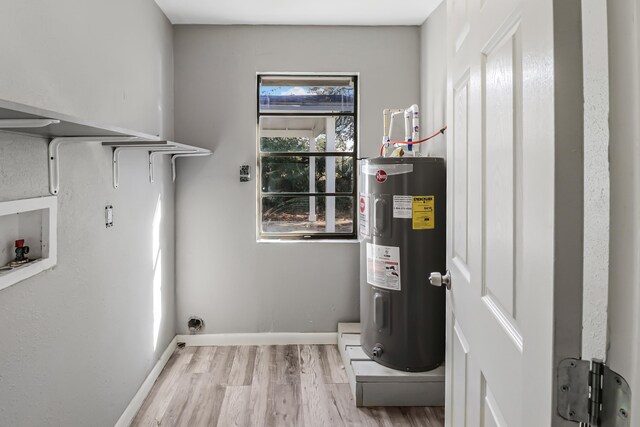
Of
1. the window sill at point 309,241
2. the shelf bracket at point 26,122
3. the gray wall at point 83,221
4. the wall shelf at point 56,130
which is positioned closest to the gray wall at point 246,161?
the window sill at point 309,241

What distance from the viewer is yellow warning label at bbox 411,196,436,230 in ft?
7.65

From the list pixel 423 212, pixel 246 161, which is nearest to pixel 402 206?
pixel 423 212

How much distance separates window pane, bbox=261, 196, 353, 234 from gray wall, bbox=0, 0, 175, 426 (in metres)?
0.92

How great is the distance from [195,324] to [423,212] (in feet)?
6.33

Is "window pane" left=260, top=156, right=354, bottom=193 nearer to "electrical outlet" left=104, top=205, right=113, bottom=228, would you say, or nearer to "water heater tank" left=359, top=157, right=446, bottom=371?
"water heater tank" left=359, top=157, right=446, bottom=371

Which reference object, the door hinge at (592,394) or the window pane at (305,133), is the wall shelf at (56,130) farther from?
the window pane at (305,133)

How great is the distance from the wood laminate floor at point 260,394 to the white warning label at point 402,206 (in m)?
1.11

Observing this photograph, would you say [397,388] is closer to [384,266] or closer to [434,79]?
[384,266]

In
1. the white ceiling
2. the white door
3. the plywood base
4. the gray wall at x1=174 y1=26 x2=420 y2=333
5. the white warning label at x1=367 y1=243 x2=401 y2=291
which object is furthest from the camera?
the gray wall at x1=174 y1=26 x2=420 y2=333

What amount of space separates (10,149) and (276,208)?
2.05 meters

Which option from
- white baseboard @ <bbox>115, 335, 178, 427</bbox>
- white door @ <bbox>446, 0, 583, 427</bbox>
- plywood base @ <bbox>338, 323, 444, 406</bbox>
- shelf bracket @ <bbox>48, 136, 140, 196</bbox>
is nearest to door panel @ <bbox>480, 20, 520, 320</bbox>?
white door @ <bbox>446, 0, 583, 427</bbox>

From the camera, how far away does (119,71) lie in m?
2.01

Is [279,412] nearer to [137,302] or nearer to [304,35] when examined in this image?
[137,302]

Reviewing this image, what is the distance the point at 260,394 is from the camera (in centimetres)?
239
